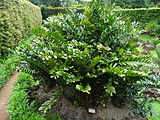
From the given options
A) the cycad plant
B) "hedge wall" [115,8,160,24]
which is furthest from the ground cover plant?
"hedge wall" [115,8,160,24]

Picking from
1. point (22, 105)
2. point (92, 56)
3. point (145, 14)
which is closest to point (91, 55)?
point (92, 56)

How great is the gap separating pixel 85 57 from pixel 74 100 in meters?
0.85

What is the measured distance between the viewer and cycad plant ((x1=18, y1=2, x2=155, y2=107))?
1.93m

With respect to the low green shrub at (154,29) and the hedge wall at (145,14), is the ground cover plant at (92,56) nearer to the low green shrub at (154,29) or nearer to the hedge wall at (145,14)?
the low green shrub at (154,29)

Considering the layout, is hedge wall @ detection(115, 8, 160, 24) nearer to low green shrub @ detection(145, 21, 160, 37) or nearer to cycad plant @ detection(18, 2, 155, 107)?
low green shrub @ detection(145, 21, 160, 37)

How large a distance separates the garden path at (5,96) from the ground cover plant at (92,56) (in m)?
0.84

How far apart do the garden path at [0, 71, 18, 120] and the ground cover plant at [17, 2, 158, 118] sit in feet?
2.77

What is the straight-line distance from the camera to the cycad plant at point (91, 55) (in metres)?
1.93

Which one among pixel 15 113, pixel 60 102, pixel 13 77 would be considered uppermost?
pixel 60 102

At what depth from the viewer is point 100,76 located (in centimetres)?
209

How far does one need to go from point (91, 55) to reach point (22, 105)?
4.93ft

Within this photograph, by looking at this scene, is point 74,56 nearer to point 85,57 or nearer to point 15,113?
point 85,57

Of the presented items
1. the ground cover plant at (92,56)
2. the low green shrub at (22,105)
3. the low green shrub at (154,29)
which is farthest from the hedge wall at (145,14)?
the low green shrub at (22,105)

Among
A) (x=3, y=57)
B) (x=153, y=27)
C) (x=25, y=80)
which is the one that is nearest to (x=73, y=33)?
(x=25, y=80)
